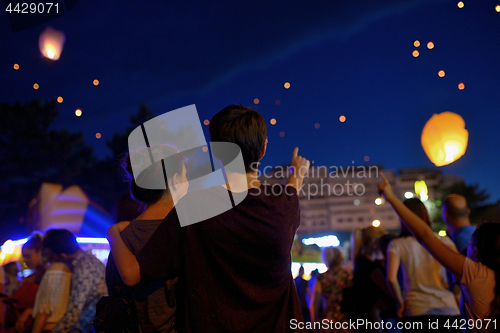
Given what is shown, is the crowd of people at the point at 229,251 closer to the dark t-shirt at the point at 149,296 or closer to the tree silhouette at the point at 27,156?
the dark t-shirt at the point at 149,296

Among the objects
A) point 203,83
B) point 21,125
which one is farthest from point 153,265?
point 203,83

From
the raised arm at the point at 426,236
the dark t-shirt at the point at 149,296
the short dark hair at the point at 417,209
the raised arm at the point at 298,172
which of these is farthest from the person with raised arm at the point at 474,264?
the short dark hair at the point at 417,209

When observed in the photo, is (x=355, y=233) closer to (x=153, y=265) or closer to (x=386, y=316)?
(x=386, y=316)

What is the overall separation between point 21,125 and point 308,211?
223ft

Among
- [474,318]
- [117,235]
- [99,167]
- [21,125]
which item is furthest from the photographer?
[99,167]

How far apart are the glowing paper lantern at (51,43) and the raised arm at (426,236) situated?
10.2 meters

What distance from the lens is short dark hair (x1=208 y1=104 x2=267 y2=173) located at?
4.11 ft

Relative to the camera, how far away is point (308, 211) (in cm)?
8256

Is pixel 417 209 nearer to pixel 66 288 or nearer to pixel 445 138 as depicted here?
pixel 66 288

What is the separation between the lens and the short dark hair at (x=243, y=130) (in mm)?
1252

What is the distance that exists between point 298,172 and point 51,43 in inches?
425

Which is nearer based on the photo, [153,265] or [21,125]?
[153,265]

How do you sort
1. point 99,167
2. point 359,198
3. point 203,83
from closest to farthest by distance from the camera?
point 99,167 → point 203,83 → point 359,198

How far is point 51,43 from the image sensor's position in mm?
9695
